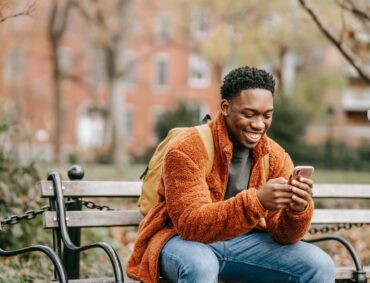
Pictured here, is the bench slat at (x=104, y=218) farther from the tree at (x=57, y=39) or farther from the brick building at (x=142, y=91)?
the brick building at (x=142, y=91)

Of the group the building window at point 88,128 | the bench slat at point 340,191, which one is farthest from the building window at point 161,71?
the bench slat at point 340,191

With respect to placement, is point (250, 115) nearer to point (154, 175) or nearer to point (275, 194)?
point (275, 194)

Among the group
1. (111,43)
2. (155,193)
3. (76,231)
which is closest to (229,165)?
(155,193)

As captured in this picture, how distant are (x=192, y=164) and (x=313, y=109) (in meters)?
29.2

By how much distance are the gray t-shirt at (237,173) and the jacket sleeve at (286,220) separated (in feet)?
0.62

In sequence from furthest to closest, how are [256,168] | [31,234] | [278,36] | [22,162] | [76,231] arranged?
[278,36], [22,162], [31,234], [76,231], [256,168]

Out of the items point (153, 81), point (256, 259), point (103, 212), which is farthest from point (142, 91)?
point (256, 259)

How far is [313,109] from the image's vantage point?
106 ft

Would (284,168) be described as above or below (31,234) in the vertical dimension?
above

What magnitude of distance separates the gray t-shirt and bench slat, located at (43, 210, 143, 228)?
0.87m

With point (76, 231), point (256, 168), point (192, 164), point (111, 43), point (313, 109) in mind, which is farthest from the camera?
point (313, 109)

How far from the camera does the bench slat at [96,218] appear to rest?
4234 millimetres

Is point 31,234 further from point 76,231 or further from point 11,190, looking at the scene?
point 76,231

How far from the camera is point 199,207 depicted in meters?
3.51
